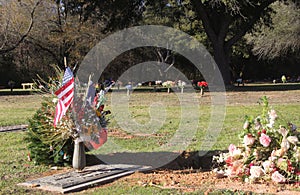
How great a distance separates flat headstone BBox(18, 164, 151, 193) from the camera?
555cm

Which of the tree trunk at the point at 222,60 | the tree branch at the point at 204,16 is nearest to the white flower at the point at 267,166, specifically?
the tree branch at the point at 204,16

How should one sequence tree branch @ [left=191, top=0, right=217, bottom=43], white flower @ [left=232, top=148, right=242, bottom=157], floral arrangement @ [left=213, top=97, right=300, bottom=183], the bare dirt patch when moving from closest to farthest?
the bare dirt patch < floral arrangement @ [left=213, top=97, right=300, bottom=183] < white flower @ [left=232, top=148, right=242, bottom=157] < tree branch @ [left=191, top=0, right=217, bottom=43]

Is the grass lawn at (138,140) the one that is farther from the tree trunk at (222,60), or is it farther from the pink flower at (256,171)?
the tree trunk at (222,60)

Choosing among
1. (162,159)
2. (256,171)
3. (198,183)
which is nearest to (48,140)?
(162,159)

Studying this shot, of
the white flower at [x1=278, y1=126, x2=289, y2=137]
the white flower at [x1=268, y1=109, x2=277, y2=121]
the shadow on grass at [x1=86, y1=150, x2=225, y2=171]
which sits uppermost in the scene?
the white flower at [x1=268, y1=109, x2=277, y2=121]

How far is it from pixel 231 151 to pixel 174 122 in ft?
20.7

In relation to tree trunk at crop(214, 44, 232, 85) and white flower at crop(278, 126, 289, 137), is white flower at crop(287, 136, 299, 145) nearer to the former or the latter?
white flower at crop(278, 126, 289, 137)

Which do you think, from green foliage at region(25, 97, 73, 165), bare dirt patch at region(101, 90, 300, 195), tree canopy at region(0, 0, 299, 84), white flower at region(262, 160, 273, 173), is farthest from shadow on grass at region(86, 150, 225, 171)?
tree canopy at region(0, 0, 299, 84)

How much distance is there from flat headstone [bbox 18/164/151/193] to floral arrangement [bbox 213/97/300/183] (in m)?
1.37

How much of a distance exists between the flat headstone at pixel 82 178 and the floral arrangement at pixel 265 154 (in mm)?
1366

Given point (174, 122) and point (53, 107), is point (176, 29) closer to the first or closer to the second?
point (174, 122)

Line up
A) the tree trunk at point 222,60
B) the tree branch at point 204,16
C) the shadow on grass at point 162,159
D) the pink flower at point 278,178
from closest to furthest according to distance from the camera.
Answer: the pink flower at point 278,178, the shadow on grass at point 162,159, the tree branch at point 204,16, the tree trunk at point 222,60

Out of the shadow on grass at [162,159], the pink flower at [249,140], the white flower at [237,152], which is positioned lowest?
A: the shadow on grass at [162,159]

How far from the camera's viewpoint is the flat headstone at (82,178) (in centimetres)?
555
